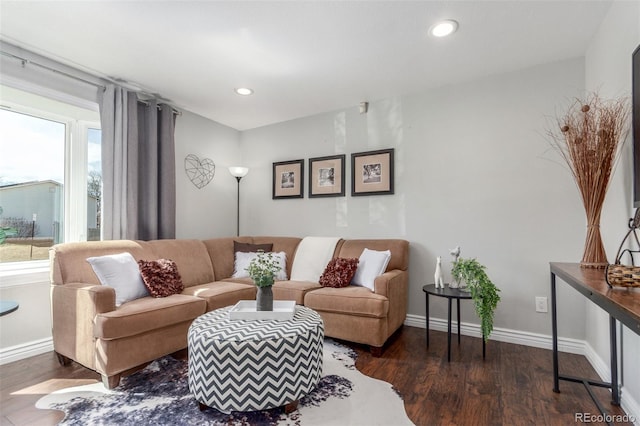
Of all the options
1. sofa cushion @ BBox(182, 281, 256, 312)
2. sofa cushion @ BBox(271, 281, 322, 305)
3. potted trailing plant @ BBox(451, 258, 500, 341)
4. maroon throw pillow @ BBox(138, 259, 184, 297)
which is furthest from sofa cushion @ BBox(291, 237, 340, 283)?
potted trailing plant @ BBox(451, 258, 500, 341)

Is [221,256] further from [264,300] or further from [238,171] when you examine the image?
[264,300]

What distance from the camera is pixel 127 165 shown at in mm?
3111

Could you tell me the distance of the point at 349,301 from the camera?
2.66 metres

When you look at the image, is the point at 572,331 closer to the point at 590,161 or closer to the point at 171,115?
the point at 590,161

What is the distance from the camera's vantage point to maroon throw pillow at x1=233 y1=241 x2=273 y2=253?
3791 mm

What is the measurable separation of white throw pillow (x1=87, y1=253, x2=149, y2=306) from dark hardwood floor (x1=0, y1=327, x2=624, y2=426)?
566mm

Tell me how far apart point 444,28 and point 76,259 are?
10.5ft

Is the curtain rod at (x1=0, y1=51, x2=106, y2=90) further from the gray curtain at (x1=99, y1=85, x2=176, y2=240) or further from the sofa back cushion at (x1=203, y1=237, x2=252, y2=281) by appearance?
the sofa back cushion at (x1=203, y1=237, x2=252, y2=281)

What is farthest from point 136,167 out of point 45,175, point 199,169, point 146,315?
point 146,315

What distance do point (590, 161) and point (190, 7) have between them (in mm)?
2631

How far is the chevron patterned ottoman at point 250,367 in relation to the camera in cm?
167

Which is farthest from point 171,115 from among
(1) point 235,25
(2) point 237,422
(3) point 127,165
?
(2) point 237,422

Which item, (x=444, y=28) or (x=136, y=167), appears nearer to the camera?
(x=444, y=28)

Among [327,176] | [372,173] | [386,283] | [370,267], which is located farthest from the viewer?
[327,176]
